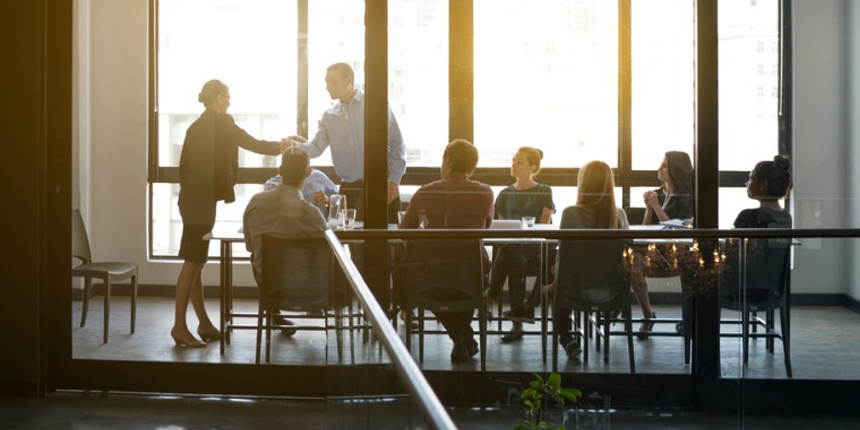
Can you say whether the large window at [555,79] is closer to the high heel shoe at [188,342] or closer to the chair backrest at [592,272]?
the chair backrest at [592,272]

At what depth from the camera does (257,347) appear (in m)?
6.28

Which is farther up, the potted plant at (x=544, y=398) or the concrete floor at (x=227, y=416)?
the potted plant at (x=544, y=398)

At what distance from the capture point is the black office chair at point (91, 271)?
249 inches

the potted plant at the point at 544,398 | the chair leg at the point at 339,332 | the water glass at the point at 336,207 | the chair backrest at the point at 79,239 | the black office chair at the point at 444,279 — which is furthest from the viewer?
the chair backrest at the point at 79,239

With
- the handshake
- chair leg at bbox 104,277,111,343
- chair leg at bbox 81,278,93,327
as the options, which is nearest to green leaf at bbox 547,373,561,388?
the handshake

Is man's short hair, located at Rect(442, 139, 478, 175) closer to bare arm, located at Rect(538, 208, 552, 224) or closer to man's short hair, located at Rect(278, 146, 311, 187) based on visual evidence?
bare arm, located at Rect(538, 208, 552, 224)

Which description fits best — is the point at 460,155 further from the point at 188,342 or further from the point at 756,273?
the point at 188,342

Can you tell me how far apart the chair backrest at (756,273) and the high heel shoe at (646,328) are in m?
0.34

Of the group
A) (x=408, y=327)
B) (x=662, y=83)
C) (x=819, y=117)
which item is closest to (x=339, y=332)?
(x=408, y=327)

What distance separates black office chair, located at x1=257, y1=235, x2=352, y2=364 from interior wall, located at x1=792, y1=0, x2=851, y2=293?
7.98 ft

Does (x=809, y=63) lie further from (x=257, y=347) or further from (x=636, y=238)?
(x=257, y=347)

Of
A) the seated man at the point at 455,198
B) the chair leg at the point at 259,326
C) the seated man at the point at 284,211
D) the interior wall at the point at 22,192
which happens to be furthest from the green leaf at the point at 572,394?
the interior wall at the point at 22,192

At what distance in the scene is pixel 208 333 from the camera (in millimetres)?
6340

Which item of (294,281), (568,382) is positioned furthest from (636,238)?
(294,281)
